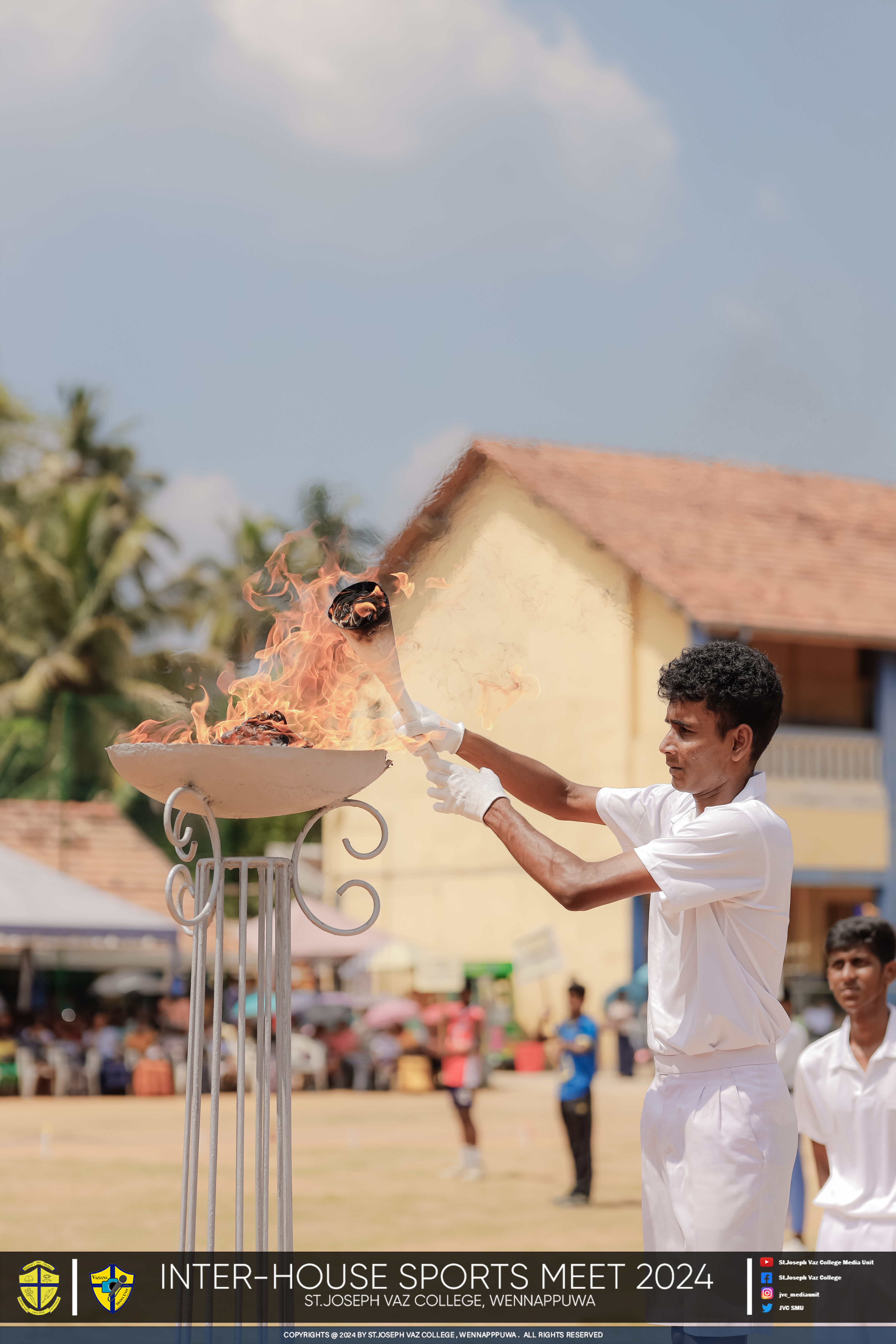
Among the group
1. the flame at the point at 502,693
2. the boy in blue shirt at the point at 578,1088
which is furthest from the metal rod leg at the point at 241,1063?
the boy in blue shirt at the point at 578,1088

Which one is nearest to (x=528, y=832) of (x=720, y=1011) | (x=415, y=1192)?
(x=720, y=1011)

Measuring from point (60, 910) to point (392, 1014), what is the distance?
5462 mm

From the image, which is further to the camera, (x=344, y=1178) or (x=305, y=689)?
(x=344, y=1178)

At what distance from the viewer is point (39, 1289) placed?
756 centimetres

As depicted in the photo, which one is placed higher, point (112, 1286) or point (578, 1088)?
point (578, 1088)

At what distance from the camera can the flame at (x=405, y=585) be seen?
4.56 m

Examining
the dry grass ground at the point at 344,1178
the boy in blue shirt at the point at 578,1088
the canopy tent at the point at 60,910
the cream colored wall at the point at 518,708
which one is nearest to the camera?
the cream colored wall at the point at 518,708

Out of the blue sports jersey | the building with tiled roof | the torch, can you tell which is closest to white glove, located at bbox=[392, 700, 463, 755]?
the torch

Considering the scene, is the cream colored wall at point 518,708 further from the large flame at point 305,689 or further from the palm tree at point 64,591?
the palm tree at point 64,591

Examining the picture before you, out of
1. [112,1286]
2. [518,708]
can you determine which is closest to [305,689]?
[112,1286]

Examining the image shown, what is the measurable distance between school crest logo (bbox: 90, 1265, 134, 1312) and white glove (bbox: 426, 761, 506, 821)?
3628 mm

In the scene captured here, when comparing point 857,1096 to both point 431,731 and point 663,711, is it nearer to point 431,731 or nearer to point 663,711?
point 431,731
